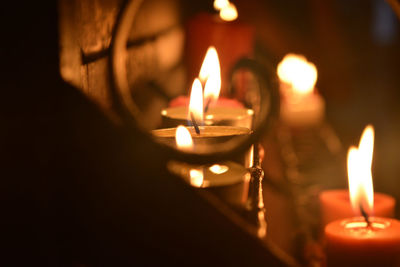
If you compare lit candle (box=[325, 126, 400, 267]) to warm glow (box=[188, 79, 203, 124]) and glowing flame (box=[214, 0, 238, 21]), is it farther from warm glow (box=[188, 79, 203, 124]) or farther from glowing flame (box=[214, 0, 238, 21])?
glowing flame (box=[214, 0, 238, 21])

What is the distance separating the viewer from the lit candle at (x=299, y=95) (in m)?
1.62

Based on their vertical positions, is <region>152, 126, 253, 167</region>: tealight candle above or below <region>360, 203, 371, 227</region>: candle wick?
above

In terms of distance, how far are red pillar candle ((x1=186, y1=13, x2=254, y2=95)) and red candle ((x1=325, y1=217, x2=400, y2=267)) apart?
85 centimetres

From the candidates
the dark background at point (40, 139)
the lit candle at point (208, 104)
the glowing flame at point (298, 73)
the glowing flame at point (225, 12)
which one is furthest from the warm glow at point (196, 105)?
the glowing flame at point (298, 73)

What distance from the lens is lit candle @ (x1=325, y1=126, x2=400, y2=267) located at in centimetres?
60

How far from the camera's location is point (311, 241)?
817mm

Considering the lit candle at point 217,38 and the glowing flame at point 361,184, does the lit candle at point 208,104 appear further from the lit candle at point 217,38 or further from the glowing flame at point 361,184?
the lit candle at point 217,38

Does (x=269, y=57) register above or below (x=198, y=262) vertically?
above

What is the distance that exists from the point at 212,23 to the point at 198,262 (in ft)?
3.53

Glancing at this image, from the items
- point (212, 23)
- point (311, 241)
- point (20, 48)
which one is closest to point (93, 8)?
point (20, 48)

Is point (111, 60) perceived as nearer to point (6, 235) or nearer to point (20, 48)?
point (20, 48)

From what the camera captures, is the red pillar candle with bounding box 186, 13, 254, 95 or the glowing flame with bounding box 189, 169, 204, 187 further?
the red pillar candle with bounding box 186, 13, 254, 95

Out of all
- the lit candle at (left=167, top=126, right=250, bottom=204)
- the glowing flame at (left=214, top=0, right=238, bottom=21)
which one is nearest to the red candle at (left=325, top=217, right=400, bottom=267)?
the lit candle at (left=167, top=126, right=250, bottom=204)

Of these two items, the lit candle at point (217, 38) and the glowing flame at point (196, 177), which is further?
the lit candle at point (217, 38)
